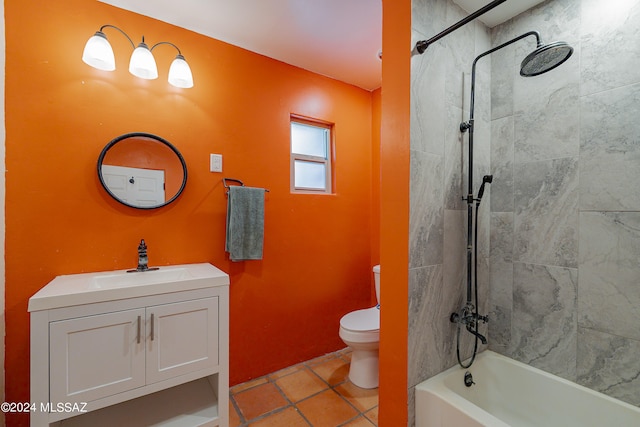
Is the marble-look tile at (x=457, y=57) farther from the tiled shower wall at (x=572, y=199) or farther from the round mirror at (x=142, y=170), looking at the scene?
the round mirror at (x=142, y=170)

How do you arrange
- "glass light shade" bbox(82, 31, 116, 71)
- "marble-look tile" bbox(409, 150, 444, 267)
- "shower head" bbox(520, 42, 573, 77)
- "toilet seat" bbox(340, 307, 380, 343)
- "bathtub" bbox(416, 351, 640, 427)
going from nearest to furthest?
1. "shower head" bbox(520, 42, 573, 77)
2. "bathtub" bbox(416, 351, 640, 427)
3. "marble-look tile" bbox(409, 150, 444, 267)
4. "glass light shade" bbox(82, 31, 116, 71)
5. "toilet seat" bbox(340, 307, 380, 343)

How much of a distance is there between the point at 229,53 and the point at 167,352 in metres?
1.95

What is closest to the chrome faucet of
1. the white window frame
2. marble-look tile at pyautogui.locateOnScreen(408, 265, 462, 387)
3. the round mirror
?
the round mirror

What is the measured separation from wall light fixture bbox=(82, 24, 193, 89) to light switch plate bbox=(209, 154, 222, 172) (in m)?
0.46

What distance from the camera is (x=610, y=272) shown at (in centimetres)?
122

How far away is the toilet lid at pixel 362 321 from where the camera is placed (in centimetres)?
190

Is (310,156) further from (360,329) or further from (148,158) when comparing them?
(360,329)

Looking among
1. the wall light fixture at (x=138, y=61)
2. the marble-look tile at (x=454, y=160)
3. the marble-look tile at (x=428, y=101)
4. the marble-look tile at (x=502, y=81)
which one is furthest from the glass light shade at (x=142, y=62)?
the marble-look tile at (x=502, y=81)

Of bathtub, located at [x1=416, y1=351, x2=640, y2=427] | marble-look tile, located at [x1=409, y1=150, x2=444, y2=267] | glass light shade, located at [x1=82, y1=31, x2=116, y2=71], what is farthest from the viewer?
glass light shade, located at [x1=82, y1=31, x2=116, y2=71]

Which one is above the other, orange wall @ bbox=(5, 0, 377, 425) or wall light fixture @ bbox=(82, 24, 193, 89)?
wall light fixture @ bbox=(82, 24, 193, 89)

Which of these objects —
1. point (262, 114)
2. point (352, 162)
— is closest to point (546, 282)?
point (352, 162)

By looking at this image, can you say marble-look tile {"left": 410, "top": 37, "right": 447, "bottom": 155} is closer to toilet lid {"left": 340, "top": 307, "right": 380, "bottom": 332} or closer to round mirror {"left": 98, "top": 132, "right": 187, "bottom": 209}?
toilet lid {"left": 340, "top": 307, "right": 380, "bottom": 332}

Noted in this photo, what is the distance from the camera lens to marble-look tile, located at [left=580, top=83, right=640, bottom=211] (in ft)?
3.80

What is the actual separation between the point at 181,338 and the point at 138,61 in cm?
153
